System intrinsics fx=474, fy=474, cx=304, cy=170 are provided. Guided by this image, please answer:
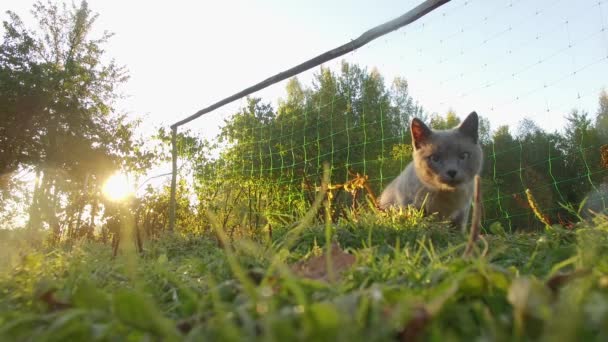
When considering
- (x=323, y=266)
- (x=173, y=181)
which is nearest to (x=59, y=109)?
(x=173, y=181)

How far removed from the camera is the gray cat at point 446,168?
157 inches

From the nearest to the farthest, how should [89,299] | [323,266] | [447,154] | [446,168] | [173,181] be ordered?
[89,299] < [323,266] < [446,168] < [447,154] < [173,181]

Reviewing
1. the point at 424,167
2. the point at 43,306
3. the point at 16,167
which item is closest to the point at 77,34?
the point at 16,167

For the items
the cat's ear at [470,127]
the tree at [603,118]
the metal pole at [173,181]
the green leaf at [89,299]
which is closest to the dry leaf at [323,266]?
the green leaf at [89,299]

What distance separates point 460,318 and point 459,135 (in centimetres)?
364

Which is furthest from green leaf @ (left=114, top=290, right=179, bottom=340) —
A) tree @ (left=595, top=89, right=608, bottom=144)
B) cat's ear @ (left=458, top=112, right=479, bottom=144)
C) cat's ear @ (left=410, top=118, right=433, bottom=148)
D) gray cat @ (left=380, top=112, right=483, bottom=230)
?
tree @ (left=595, top=89, right=608, bottom=144)

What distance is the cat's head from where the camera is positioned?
3953 mm

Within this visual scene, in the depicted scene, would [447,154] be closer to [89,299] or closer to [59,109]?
[89,299]

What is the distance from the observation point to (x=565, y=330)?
43cm

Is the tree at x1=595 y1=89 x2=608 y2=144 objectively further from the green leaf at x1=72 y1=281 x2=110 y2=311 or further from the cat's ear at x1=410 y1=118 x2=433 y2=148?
the green leaf at x1=72 y1=281 x2=110 y2=311

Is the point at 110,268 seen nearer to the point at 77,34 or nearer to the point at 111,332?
the point at 111,332

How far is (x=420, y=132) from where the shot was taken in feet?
13.8

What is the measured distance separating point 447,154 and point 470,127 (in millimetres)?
382

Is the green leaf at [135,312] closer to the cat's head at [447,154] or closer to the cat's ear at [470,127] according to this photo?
the cat's head at [447,154]
